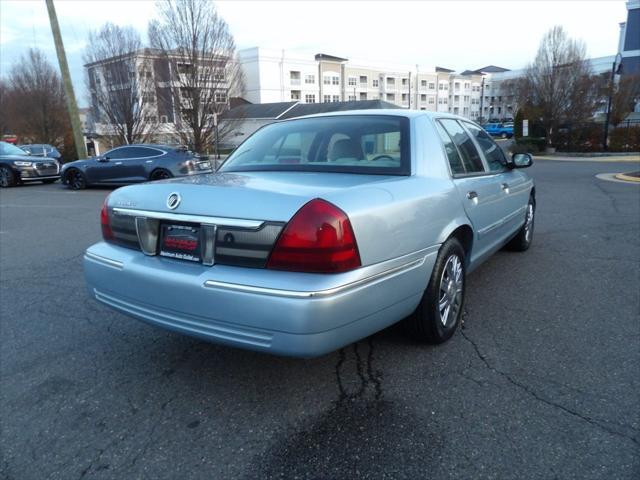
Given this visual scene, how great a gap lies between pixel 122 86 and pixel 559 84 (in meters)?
22.9

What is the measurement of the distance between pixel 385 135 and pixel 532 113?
27.8 m

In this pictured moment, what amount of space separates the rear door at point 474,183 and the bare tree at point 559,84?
25483mm

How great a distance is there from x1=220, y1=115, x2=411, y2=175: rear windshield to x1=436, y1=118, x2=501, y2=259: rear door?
48 centimetres

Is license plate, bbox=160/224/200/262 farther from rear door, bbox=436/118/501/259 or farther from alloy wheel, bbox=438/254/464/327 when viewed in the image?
rear door, bbox=436/118/501/259

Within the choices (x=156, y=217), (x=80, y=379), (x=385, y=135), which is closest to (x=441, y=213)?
(x=385, y=135)

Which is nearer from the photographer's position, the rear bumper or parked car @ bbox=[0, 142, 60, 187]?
the rear bumper

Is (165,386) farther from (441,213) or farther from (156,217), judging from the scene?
(441,213)

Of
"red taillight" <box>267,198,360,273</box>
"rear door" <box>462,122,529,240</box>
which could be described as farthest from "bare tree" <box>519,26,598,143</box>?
"red taillight" <box>267,198,360,273</box>

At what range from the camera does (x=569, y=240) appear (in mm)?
6160

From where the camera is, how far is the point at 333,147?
11.0ft

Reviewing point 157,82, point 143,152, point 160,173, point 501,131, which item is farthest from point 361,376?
point 501,131

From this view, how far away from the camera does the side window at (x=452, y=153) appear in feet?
11.2

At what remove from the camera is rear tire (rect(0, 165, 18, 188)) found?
15.4 m

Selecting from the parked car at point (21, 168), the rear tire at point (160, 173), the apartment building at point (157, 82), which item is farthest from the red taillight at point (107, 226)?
the apartment building at point (157, 82)
